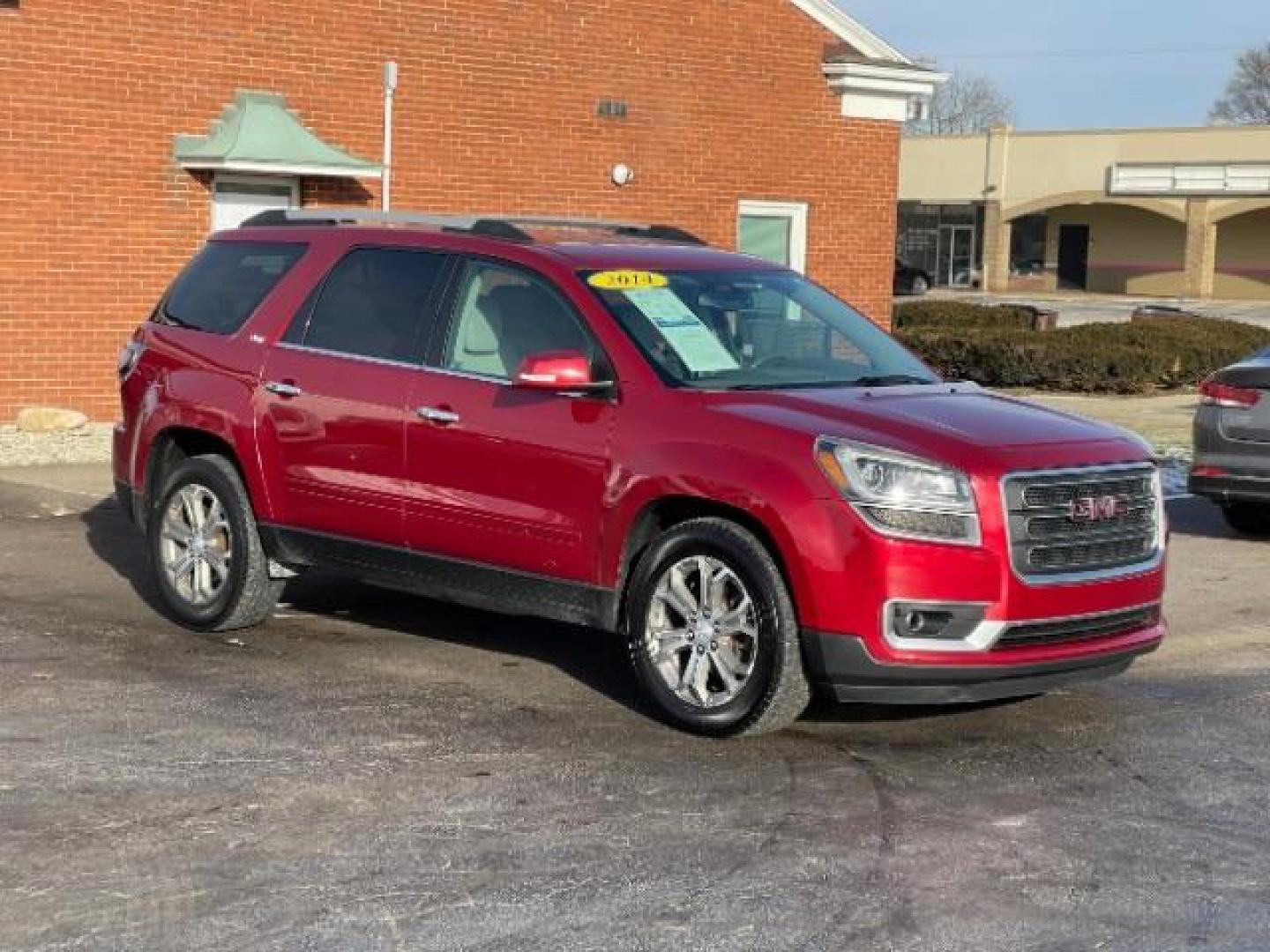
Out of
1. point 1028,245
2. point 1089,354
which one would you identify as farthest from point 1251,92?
point 1089,354

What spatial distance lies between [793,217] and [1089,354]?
4.18 metres

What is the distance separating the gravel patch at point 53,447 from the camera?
49.4 feet

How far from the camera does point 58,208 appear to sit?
16.5 m

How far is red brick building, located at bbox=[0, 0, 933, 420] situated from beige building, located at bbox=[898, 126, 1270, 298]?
1579 inches

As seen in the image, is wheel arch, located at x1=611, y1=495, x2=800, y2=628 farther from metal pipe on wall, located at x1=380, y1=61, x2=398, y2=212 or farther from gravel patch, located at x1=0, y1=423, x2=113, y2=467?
metal pipe on wall, located at x1=380, y1=61, x2=398, y2=212

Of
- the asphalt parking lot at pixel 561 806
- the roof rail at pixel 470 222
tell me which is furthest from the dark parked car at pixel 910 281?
the asphalt parking lot at pixel 561 806

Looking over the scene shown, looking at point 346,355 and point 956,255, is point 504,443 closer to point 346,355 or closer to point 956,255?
point 346,355

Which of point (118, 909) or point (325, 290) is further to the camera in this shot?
point (325, 290)

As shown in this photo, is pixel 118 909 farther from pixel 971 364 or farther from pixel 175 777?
pixel 971 364

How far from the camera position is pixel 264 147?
17109 millimetres

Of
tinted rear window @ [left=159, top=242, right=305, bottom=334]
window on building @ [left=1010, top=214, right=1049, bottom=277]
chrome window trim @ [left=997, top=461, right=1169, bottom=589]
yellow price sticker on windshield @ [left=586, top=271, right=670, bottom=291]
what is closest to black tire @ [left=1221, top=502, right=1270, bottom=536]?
chrome window trim @ [left=997, top=461, right=1169, bottom=589]

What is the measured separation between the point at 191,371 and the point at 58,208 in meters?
8.10

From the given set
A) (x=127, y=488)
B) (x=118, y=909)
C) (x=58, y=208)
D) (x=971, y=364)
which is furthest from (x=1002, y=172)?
(x=118, y=909)

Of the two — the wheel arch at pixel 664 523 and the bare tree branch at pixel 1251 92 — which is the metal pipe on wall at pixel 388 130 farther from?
the bare tree branch at pixel 1251 92
